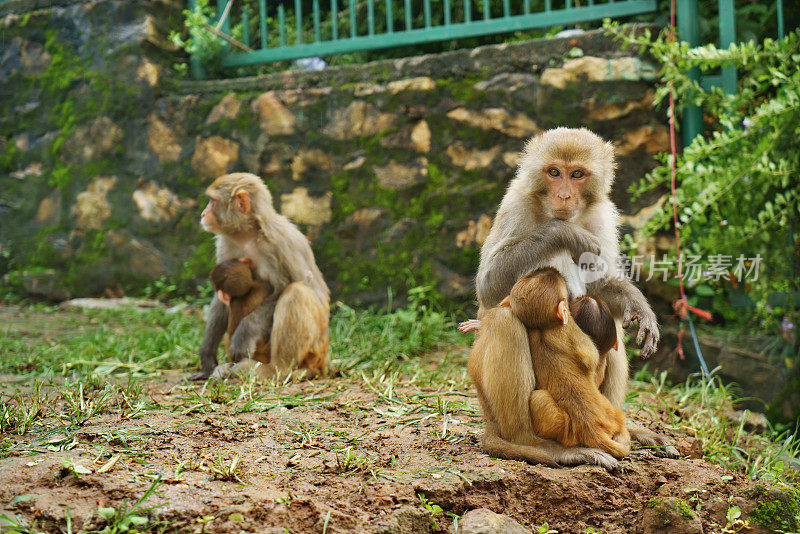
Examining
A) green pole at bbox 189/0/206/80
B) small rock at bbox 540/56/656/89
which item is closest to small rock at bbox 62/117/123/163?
green pole at bbox 189/0/206/80

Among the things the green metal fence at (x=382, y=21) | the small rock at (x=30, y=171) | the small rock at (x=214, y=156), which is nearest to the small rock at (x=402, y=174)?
the green metal fence at (x=382, y=21)

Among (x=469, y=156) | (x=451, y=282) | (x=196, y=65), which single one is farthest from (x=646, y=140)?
(x=196, y=65)

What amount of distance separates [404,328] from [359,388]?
1766 millimetres

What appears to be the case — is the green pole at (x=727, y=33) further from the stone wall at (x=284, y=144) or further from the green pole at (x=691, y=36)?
the stone wall at (x=284, y=144)

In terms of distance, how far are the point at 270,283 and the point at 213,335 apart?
608mm

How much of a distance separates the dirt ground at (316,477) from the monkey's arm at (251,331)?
41.3 inches

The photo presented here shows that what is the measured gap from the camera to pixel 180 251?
294 inches

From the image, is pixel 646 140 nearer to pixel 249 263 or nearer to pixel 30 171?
pixel 249 263

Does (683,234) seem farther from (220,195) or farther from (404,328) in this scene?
(220,195)

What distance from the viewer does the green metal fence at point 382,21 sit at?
6.41 meters

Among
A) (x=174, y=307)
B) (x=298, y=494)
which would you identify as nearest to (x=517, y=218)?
(x=298, y=494)

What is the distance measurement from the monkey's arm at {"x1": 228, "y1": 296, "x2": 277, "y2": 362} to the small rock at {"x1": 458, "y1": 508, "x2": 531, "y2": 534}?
8.37ft

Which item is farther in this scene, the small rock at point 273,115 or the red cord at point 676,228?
the small rock at point 273,115

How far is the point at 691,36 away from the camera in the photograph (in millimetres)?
5949
